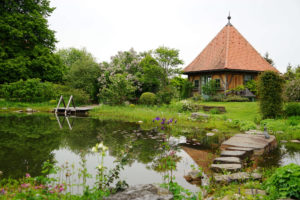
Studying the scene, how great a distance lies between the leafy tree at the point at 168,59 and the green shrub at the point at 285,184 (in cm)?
2231

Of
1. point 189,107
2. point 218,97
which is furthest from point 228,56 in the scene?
point 189,107

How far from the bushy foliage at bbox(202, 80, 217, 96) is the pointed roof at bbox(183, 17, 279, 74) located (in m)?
1.29

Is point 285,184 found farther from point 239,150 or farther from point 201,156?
point 201,156

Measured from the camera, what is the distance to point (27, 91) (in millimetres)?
21141

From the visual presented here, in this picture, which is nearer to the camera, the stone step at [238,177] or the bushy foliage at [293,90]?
the stone step at [238,177]

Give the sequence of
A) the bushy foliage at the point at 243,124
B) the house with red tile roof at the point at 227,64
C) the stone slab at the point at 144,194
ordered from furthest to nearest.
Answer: the house with red tile roof at the point at 227,64, the bushy foliage at the point at 243,124, the stone slab at the point at 144,194

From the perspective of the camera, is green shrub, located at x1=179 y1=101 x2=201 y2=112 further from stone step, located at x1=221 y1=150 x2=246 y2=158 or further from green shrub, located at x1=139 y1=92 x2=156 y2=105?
stone step, located at x1=221 y1=150 x2=246 y2=158

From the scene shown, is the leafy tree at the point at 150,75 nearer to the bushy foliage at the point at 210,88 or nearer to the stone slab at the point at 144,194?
the bushy foliage at the point at 210,88

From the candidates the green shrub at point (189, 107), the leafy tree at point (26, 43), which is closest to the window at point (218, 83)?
the green shrub at point (189, 107)

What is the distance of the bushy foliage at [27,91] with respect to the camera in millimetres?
21062

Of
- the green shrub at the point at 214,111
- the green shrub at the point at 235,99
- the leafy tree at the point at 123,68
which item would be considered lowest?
the green shrub at the point at 214,111

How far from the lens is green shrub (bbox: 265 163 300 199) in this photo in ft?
10.2

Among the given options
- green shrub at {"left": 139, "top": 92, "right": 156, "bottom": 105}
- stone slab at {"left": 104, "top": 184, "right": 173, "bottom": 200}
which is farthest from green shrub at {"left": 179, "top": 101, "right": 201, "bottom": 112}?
stone slab at {"left": 104, "top": 184, "right": 173, "bottom": 200}

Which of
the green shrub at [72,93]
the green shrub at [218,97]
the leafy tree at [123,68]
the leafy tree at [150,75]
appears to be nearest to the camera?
the green shrub at [218,97]
